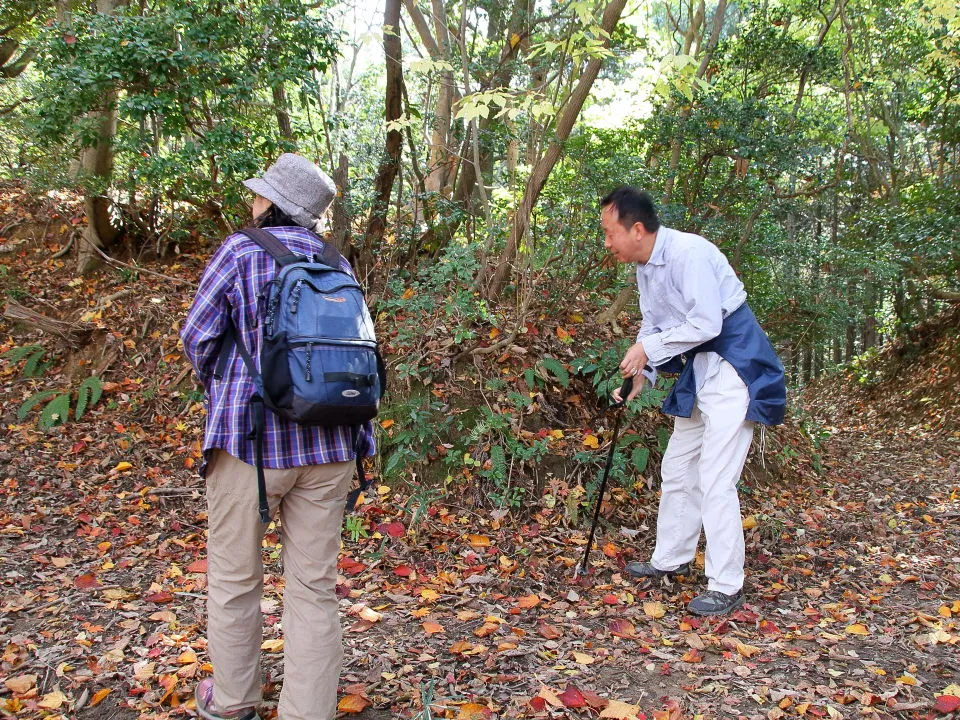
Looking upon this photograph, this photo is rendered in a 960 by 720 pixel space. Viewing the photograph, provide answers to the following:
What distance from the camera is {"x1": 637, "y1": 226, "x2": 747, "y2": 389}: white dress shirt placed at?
3.81 metres

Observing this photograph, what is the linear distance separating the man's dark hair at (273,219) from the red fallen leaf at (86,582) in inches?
105

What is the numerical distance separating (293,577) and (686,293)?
2.37m

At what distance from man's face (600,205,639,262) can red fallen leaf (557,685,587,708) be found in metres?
2.14

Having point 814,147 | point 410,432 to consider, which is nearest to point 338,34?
point 410,432

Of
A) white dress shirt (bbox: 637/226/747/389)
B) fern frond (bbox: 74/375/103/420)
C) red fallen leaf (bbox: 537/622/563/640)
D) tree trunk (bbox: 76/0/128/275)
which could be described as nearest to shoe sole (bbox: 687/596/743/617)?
red fallen leaf (bbox: 537/622/563/640)

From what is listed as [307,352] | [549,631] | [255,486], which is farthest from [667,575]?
[307,352]

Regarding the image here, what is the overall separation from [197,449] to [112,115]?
142 inches

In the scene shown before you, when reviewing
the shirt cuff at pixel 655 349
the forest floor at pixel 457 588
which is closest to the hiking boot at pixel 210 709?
the forest floor at pixel 457 588

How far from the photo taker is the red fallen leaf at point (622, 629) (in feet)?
12.4

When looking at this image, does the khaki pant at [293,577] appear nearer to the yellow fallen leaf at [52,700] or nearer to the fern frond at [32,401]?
the yellow fallen leaf at [52,700]

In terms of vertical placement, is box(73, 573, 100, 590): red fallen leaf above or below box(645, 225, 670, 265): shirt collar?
below

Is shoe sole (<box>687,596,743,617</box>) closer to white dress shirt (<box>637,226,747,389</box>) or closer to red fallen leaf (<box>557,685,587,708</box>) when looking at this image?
red fallen leaf (<box>557,685,587,708</box>)

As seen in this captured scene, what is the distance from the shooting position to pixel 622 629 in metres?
3.83

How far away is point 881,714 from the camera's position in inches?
119
